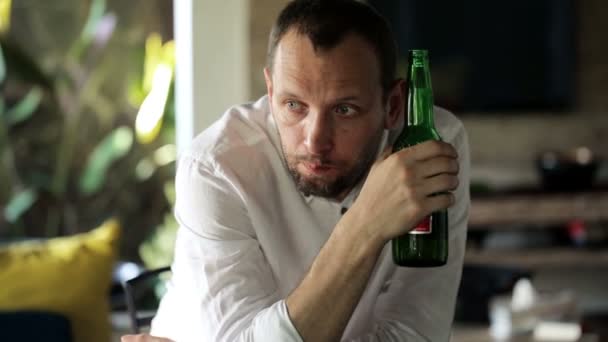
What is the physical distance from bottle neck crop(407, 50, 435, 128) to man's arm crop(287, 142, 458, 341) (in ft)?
0.49

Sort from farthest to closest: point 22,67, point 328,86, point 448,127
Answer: point 22,67, point 448,127, point 328,86

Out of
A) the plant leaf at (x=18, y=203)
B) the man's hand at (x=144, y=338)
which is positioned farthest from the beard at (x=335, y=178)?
the plant leaf at (x=18, y=203)

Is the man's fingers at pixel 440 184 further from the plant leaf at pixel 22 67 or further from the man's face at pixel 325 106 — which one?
the plant leaf at pixel 22 67

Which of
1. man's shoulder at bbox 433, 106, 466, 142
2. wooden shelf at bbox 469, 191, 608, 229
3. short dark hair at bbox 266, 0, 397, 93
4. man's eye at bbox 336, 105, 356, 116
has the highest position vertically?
short dark hair at bbox 266, 0, 397, 93

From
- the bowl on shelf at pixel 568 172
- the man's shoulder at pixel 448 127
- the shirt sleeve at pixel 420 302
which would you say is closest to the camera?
the shirt sleeve at pixel 420 302

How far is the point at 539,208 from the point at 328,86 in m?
3.68

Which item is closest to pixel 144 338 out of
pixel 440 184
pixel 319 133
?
pixel 319 133

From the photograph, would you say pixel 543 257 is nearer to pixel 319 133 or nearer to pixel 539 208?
pixel 539 208

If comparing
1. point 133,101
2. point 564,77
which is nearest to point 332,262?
point 133,101

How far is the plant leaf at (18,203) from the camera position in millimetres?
4445

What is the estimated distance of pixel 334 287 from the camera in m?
1.35

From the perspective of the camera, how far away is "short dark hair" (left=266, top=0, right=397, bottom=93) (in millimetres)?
1432

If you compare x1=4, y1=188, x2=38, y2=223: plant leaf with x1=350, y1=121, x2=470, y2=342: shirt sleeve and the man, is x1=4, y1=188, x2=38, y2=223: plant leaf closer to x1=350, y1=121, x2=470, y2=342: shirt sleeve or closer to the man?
the man

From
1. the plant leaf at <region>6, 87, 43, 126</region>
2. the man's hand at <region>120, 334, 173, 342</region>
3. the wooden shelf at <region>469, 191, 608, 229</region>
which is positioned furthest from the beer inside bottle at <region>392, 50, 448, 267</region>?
the plant leaf at <region>6, 87, 43, 126</region>
